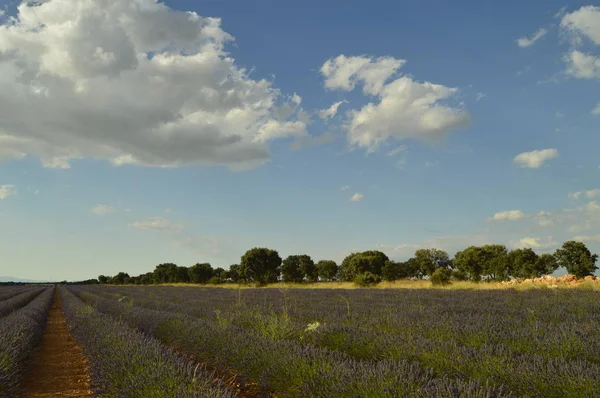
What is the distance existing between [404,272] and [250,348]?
64699 mm

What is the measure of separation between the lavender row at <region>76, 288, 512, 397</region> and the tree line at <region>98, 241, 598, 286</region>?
2522cm

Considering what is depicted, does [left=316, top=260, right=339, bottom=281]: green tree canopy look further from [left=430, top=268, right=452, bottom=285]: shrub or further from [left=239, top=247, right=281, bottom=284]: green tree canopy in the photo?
[left=430, top=268, right=452, bottom=285]: shrub

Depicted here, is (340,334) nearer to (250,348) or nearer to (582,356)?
(250,348)

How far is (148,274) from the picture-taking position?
4077 inches

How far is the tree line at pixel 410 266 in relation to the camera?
126 ft

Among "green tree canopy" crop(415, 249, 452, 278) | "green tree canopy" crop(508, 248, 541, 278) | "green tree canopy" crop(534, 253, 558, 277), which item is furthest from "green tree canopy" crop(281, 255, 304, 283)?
"green tree canopy" crop(534, 253, 558, 277)

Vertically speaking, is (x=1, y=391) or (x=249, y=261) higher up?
(x=249, y=261)

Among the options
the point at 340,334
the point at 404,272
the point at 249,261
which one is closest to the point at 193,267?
the point at 249,261

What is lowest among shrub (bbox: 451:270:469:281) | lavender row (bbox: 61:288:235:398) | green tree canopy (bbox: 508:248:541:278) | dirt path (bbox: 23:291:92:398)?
dirt path (bbox: 23:291:92:398)

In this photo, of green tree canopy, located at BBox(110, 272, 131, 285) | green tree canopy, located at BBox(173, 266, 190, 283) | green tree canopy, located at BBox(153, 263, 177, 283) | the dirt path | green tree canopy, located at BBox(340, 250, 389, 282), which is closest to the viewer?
the dirt path

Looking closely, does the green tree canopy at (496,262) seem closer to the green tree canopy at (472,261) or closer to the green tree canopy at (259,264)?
the green tree canopy at (472,261)

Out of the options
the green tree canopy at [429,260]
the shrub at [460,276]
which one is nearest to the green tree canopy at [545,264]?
the shrub at [460,276]

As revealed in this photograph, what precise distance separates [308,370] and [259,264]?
52.8 meters

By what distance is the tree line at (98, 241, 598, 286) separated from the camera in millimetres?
38438
